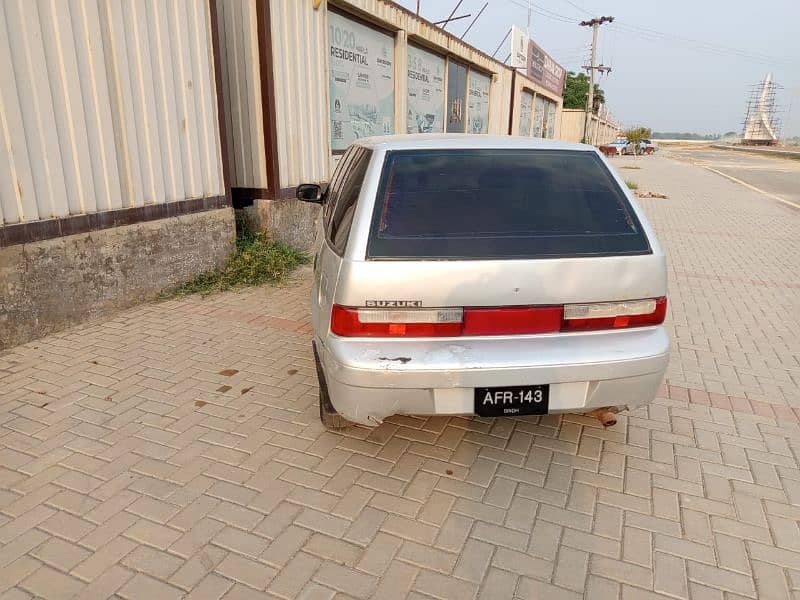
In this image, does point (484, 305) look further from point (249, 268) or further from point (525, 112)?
point (525, 112)

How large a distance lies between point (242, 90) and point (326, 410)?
5336 millimetres

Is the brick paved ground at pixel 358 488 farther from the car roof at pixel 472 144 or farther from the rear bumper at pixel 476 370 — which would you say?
the car roof at pixel 472 144

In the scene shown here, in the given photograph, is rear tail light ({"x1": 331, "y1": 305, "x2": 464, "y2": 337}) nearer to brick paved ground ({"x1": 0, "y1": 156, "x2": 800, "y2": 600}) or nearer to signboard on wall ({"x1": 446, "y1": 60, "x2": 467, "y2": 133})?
brick paved ground ({"x1": 0, "y1": 156, "x2": 800, "y2": 600})

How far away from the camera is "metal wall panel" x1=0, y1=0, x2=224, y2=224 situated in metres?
4.28

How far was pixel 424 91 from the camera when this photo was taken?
1194 centimetres

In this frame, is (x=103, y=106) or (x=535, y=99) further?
(x=535, y=99)

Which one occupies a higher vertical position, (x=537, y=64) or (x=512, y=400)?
(x=537, y=64)

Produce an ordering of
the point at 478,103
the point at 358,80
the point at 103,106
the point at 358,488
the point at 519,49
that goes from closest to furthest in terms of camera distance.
Result: the point at 358,488 → the point at 103,106 → the point at 358,80 → the point at 478,103 → the point at 519,49

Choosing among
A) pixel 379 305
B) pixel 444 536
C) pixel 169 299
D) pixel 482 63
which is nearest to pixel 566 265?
pixel 379 305

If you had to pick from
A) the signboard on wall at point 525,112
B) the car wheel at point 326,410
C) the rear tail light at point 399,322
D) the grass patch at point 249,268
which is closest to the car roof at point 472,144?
the rear tail light at point 399,322

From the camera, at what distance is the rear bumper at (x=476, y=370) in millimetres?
2570

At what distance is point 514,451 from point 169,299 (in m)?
4.08

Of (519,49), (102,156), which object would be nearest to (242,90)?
(102,156)

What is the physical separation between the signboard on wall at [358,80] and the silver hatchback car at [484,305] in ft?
20.7
